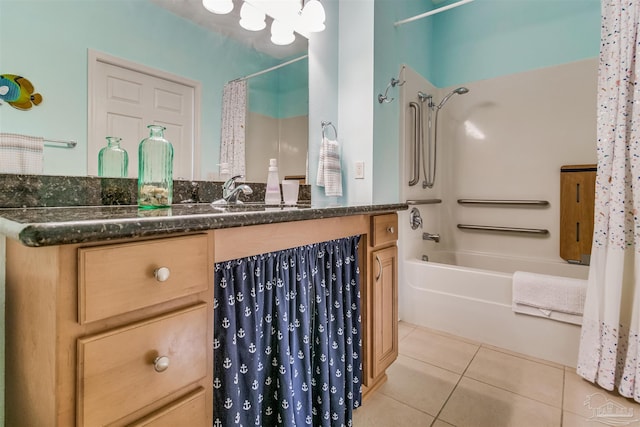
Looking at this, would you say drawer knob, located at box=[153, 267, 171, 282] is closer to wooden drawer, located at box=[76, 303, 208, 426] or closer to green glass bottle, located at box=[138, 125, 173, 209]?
wooden drawer, located at box=[76, 303, 208, 426]

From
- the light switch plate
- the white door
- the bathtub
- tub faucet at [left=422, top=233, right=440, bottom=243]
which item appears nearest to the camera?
the white door

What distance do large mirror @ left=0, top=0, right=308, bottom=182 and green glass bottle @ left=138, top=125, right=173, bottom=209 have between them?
5.7 inches

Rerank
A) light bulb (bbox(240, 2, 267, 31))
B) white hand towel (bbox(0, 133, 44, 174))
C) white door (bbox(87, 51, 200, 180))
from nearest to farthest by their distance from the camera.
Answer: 1. white hand towel (bbox(0, 133, 44, 174))
2. white door (bbox(87, 51, 200, 180))
3. light bulb (bbox(240, 2, 267, 31))

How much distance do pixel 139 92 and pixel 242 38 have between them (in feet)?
2.16

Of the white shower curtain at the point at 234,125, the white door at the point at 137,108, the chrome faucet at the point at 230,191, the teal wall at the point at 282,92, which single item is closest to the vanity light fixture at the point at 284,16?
the teal wall at the point at 282,92

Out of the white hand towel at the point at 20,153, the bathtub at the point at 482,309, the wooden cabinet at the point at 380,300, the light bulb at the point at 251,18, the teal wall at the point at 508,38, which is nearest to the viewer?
the white hand towel at the point at 20,153

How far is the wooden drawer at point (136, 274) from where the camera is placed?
544 mm

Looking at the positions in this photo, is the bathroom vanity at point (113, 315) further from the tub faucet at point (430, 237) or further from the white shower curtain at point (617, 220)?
the tub faucet at point (430, 237)

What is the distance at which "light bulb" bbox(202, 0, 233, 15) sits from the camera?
1477mm

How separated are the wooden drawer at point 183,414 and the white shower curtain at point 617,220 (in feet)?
5.86

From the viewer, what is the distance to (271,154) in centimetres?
180

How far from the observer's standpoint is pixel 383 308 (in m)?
1.44

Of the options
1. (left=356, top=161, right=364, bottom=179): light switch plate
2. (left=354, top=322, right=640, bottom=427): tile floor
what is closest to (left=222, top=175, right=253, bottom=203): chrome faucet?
(left=356, top=161, right=364, bottom=179): light switch plate

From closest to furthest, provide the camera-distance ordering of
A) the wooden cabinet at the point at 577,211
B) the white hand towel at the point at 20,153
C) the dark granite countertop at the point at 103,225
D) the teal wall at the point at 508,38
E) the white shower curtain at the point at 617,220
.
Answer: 1. the dark granite countertop at the point at 103,225
2. the white hand towel at the point at 20,153
3. the white shower curtain at the point at 617,220
4. the wooden cabinet at the point at 577,211
5. the teal wall at the point at 508,38
